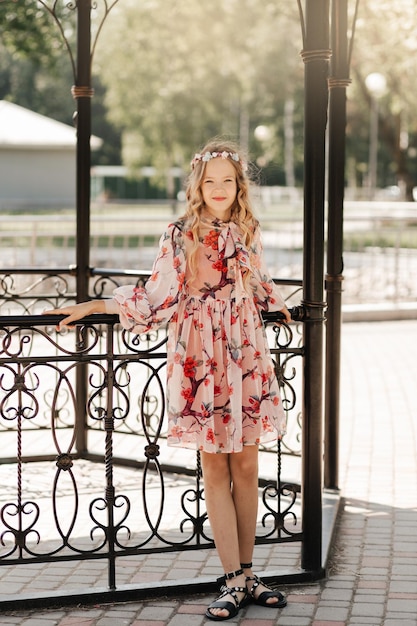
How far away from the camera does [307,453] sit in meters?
4.84

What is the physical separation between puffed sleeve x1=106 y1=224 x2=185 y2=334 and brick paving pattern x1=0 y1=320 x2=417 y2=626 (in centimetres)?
122

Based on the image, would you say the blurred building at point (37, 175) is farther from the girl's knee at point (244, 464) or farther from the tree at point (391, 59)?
the girl's knee at point (244, 464)

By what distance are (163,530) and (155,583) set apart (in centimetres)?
96

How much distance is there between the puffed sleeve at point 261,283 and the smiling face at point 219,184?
0.21 m

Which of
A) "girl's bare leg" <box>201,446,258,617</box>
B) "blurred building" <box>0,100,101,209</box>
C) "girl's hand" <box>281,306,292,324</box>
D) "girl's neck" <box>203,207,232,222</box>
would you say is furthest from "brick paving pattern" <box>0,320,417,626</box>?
"blurred building" <box>0,100,101,209</box>

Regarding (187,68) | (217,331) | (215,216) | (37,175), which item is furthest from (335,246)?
(187,68)

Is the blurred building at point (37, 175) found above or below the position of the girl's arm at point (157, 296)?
above

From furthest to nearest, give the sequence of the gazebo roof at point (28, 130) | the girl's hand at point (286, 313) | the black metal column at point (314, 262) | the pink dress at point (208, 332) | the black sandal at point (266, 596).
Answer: the gazebo roof at point (28, 130), the black metal column at point (314, 262), the girl's hand at point (286, 313), the black sandal at point (266, 596), the pink dress at point (208, 332)

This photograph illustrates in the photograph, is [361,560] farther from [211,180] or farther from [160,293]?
[211,180]

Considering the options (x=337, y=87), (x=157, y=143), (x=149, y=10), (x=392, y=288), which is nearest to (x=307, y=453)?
(x=337, y=87)

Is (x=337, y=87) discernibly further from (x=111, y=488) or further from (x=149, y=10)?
(x=149, y=10)

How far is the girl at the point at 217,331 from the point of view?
4.25m

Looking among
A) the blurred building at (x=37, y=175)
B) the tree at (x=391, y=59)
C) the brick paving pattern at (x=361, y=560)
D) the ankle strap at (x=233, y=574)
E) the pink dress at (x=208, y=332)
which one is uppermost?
the tree at (x=391, y=59)

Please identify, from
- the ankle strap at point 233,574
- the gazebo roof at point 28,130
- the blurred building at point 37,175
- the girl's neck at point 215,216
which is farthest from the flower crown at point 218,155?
the blurred building at point 37,175
